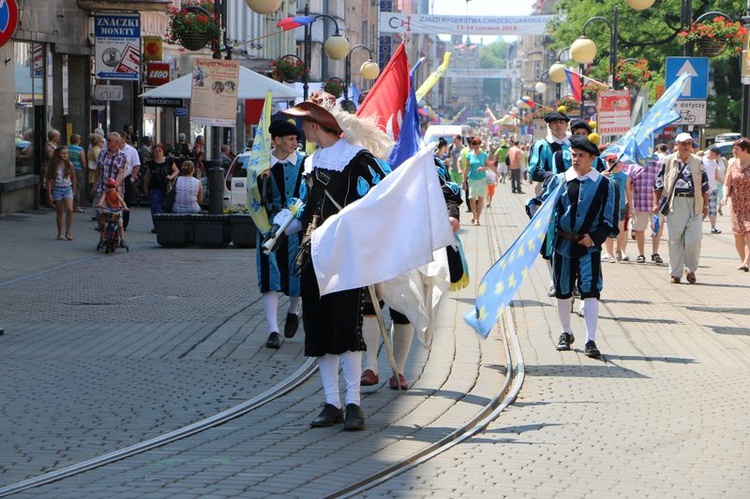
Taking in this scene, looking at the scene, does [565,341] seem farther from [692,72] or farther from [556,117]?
[692,72]

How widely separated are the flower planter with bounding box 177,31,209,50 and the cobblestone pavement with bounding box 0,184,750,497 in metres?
12.5

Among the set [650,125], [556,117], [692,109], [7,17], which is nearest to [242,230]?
[692,109]

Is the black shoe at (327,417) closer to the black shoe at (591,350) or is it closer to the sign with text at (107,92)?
the black shoe at (591,350)

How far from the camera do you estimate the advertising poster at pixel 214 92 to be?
22188mm

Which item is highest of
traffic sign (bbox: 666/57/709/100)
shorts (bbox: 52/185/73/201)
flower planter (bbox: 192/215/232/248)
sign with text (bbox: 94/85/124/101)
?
traffic sign (bbox: 666/57/709/100)

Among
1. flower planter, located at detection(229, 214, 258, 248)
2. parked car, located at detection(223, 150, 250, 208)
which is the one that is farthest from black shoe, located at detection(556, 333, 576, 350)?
parked car, located at detection(223, 150, 250, 208)

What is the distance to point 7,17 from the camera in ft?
37.7

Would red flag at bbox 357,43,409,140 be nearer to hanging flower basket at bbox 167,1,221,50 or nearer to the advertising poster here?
the advertising poster

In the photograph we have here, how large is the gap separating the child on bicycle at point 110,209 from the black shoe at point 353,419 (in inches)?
505

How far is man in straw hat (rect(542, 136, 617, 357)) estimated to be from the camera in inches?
433

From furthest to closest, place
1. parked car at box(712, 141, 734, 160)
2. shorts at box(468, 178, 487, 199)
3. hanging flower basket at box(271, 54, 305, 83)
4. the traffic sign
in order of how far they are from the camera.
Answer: parked car at box(712, 141, 734, 160), hanging flower basket at box(271, 54, 305, 83), shorts at box(468, 178, 487, 199), the traffic sign

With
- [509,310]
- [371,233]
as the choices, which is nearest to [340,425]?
[371,233]

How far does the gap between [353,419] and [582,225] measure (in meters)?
3.82

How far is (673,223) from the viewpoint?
17344 millimetres
